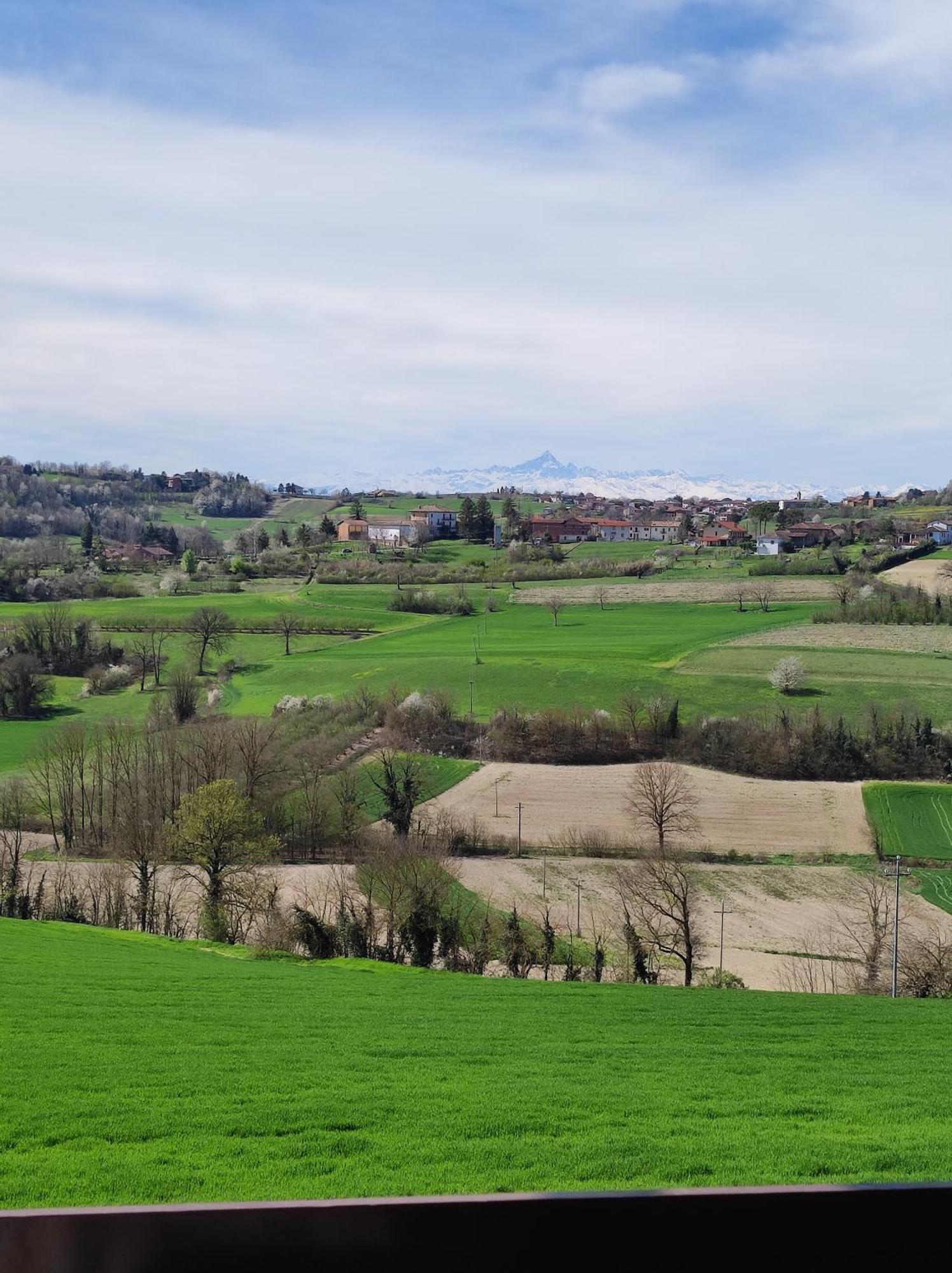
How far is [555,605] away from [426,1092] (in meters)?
75.8

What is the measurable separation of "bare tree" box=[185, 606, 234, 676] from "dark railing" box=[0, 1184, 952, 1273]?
71.8 metres

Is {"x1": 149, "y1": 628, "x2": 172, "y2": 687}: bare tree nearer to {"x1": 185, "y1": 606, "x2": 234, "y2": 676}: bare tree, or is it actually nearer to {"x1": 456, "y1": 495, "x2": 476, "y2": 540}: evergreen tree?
{"x1": 185, "y1": 606, "x2": 234, "y2": 676}: bare tree

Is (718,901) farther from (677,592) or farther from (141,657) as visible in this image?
(677,592)

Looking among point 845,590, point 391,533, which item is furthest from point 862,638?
point 391,533

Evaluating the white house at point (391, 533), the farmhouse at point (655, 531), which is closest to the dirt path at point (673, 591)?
the white house at point (391, 533)

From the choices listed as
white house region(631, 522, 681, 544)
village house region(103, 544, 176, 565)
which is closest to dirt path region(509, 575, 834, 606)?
white house region(631, 522, 681, 544)

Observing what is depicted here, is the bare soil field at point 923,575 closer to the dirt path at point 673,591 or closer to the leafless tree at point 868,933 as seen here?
the dirt path at point 673,591

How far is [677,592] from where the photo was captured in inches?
3585

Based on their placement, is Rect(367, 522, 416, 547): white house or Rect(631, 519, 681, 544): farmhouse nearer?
Rect(367, 522, 416, 547): white house

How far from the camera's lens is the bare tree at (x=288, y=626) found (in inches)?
2956

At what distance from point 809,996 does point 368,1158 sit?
45.1 ft

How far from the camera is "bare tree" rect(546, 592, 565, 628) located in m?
81.8

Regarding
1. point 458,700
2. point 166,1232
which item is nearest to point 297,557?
point 458,700

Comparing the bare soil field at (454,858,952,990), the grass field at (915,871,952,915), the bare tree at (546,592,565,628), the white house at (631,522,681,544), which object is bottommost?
the bare soil field at (454,858,952,990)
